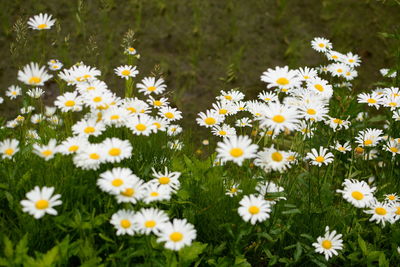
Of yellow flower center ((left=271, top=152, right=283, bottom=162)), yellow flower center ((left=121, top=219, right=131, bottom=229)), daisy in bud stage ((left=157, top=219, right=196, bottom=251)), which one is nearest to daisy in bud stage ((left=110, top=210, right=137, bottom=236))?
yellow flower center ((left=121, top=219, right=131, bottom=229))

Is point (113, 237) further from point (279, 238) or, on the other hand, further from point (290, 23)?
point (290, 23)

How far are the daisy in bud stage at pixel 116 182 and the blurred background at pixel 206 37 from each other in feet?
7.36

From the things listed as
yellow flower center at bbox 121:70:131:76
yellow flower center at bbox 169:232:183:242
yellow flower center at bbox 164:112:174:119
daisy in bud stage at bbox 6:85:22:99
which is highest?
daisy in bud stage at bbox 6:85:22:99

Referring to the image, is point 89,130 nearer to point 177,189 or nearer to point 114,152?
point 114,152

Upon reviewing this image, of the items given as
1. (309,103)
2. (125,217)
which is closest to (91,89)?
(125,217)

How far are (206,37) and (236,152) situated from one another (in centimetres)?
293

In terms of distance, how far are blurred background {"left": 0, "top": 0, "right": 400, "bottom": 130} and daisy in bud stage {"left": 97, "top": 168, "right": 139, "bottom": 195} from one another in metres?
2.24

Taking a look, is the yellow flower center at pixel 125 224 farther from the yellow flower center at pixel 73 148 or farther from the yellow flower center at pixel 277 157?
the yellow flower center at pixel 277 157

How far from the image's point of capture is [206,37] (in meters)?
4.20

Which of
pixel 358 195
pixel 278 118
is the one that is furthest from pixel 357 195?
pixel 278 118

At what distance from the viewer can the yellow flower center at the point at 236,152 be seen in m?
1.44

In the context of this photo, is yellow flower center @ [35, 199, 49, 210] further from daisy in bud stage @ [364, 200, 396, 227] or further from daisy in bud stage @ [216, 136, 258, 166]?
daisy in bud stage @ [364, 200, 396, 227]

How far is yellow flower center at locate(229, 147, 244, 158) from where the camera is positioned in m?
1.44

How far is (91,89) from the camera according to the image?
168 centimetres
